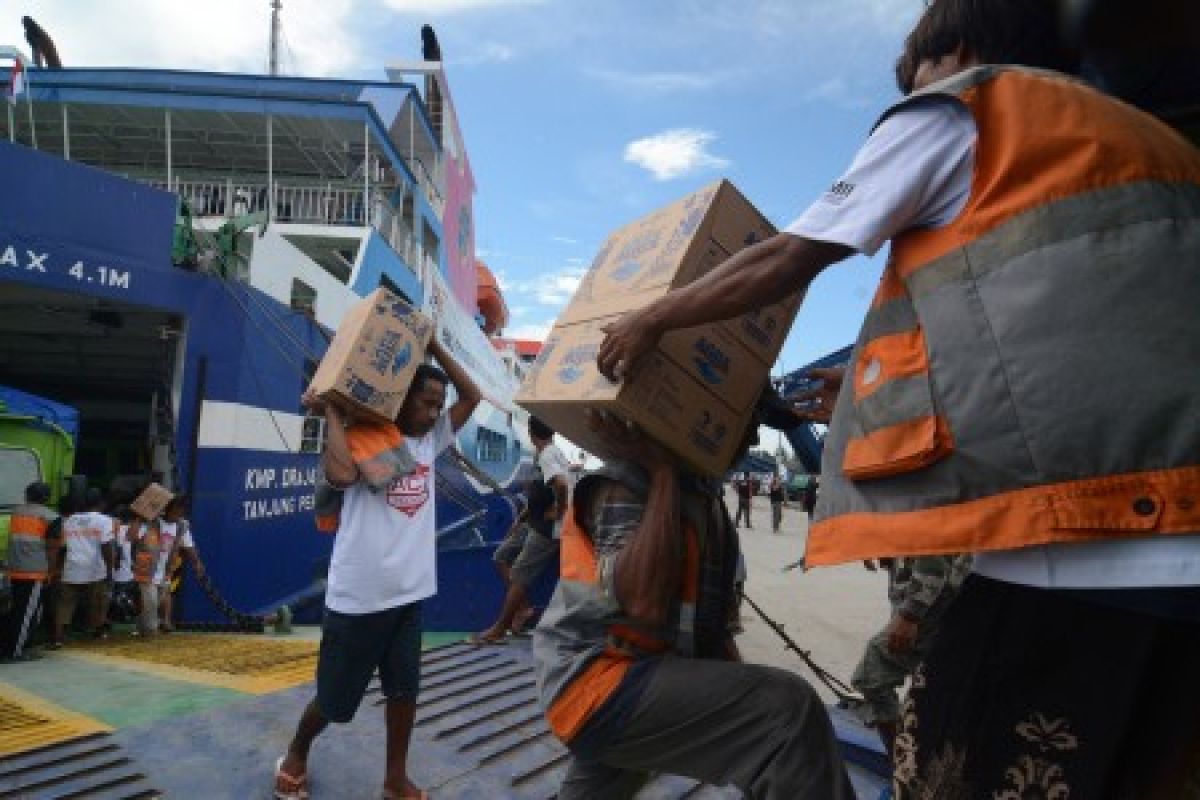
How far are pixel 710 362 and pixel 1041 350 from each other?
0.85 m

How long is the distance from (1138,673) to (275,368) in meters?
10.0

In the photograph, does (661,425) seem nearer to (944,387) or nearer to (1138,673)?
(944,387)

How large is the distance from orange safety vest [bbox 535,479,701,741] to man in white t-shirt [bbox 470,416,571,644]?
11.9 feet

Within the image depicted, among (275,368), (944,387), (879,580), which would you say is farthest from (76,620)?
(879,580)

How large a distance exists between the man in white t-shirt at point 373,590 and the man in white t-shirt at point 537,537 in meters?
2.22

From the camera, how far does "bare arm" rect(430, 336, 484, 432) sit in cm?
370

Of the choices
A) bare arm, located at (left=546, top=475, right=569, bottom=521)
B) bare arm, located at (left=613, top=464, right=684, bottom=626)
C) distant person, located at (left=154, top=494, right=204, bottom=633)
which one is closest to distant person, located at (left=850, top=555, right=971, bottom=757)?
bare arm, located at (left=613, top=464, right=684, bottom=626)

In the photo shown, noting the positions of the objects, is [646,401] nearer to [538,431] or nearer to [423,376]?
[423,376]

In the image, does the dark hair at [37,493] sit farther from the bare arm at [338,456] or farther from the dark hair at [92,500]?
the bare arm at [338,456]

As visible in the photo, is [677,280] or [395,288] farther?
[395,288]

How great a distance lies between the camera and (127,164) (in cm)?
1667

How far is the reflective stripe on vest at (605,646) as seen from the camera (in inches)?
63.5

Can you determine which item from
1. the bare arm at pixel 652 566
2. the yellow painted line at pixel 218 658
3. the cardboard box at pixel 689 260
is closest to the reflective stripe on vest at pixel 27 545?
the yellow painted line at pixel 218 658

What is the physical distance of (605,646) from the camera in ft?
→ 5.40
